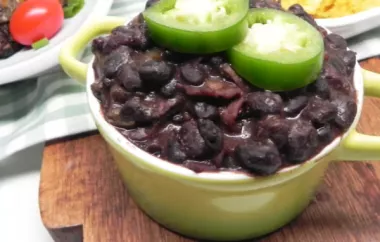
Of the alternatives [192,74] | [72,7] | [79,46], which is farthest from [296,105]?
[72,7]

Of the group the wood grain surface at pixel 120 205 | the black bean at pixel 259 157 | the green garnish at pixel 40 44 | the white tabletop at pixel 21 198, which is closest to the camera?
the black bean at pixel 259 157

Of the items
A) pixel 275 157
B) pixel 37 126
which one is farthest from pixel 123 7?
pixel 275 157

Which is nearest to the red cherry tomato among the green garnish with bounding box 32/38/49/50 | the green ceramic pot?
the green garnish with bounding box 32/38/49/50

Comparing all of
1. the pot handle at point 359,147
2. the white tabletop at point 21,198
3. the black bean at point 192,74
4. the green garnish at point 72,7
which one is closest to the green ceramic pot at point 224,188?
the pot handle at point 359,147

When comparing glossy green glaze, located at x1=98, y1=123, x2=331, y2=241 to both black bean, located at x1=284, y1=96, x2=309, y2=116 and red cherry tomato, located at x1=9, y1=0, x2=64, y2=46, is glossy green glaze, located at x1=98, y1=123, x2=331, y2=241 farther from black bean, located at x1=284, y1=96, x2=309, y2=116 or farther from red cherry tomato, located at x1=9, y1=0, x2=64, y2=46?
red cherry tomato, located at x1=9, y1=0, x2=64, y2=46

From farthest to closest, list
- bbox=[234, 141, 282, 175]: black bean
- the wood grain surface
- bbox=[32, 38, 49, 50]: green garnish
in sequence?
bbox=[32, 38, 49, 50]: green garnish → the wood grain surface → bbox=[234, 141, 282, 175]: black bean

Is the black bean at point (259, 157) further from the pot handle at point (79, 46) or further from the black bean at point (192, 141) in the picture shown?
the pot handle at point (79, 46)
